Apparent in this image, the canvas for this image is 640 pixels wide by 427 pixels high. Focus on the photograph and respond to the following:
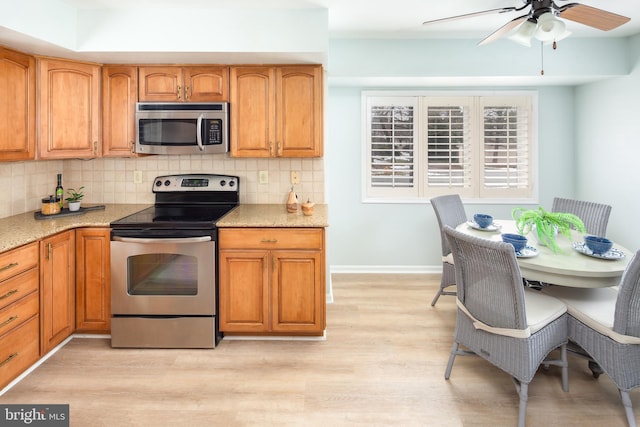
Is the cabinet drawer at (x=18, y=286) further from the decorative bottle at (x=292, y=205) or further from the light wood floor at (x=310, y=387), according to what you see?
the decorative bottle at (x=292, y=205)

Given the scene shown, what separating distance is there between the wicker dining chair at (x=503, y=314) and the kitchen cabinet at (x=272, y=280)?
1.00 meters

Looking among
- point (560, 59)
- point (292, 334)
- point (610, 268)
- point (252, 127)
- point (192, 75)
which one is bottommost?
point (292, 334)

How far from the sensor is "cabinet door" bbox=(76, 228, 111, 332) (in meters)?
2.94

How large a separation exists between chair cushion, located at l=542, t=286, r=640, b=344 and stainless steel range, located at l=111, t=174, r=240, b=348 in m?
2.20

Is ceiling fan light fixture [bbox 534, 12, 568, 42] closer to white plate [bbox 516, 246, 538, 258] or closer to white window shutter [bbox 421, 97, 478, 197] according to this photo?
white plate [bbox 516, 246, 538, 258]

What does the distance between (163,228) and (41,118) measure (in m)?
1.23

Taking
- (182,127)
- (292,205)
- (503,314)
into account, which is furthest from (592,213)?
(182,127)

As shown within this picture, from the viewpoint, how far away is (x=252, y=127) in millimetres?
3348

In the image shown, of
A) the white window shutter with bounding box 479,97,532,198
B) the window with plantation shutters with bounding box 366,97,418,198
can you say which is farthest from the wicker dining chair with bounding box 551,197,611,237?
the window with plantation shutters with bounding box 366,97,418,198

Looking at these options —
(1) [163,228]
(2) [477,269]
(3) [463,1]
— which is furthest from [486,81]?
(1) [163,228]

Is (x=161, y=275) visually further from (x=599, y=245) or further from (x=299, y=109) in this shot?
(x=599, y=245)

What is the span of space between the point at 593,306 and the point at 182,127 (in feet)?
9.90

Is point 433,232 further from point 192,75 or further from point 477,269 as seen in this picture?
point 192,75

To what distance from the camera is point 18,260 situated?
2387 millimetres
